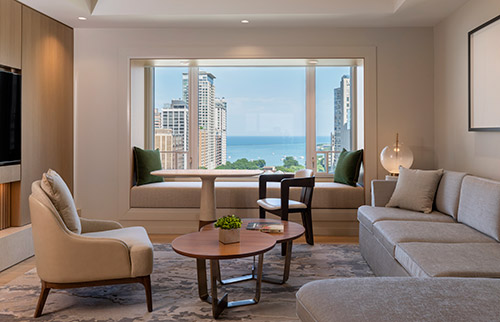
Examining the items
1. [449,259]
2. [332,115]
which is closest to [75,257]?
[449,259]

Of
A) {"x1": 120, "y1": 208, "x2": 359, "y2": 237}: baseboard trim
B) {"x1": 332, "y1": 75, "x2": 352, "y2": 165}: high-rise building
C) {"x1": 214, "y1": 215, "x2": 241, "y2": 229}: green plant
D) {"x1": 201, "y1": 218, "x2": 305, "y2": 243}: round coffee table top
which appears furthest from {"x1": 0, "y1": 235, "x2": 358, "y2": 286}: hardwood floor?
{"x1": 214, "y1": 215, "x2": 241, "y2": 229}: green plant

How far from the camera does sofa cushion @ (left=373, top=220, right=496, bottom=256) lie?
2.66m

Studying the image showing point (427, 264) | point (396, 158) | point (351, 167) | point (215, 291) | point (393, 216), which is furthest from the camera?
point (351, 167)

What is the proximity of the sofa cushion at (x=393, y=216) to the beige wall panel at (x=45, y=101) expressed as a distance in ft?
10.9

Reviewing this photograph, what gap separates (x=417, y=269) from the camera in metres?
2.19

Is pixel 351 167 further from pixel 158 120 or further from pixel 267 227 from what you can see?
pixel 158 120

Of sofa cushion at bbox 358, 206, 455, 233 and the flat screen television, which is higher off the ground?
the flat screen television

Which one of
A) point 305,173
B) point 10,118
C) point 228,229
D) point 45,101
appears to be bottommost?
point 228,229

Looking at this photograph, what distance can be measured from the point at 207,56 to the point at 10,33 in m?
2.03

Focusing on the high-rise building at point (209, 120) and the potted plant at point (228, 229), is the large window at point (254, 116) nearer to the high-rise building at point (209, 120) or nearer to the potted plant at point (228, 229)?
the high-rise building at point (209, 120)

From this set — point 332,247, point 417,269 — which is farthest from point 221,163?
point 417,269

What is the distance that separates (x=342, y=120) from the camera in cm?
561

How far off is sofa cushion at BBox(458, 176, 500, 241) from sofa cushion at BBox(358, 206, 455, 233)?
204 millimetres

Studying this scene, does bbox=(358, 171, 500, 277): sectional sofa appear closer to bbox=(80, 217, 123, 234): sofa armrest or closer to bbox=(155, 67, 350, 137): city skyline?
bbox=(155, 67, 350, 137): city skyline
